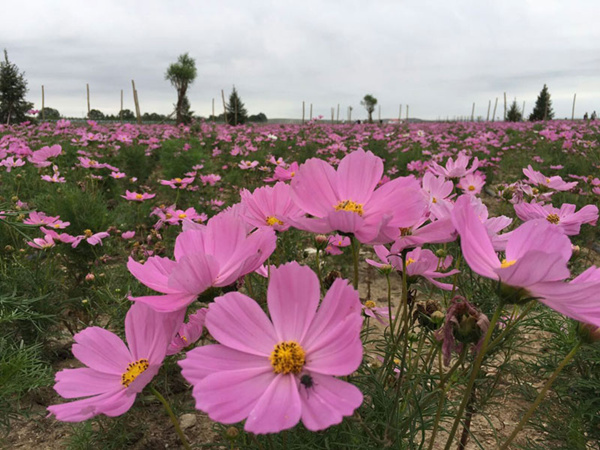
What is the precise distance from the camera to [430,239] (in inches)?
22.5

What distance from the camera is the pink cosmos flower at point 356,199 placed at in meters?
0.51

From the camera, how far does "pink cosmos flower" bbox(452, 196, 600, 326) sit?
43 centimetres

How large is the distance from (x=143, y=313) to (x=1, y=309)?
1.35 metres

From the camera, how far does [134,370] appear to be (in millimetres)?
577

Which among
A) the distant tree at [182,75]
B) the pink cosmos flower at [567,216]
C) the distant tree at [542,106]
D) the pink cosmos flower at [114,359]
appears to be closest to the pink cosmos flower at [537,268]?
the pink cosmos flower at [114,359]

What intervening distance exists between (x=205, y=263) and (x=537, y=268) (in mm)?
387

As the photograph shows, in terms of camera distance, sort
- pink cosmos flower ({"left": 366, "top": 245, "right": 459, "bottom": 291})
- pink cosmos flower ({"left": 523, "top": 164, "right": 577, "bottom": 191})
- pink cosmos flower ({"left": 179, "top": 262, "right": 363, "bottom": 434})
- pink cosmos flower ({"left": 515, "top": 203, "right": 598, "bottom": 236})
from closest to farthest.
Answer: pink cosmos flower ({"left": 179, "top": 262, "right": 363, "bottom": 434}) → pink cosmos flower ({"left": 366, "top": 245, "right": 459, "bottom": 291}) → pink cosmos flower ({"left": 515, "top": 203, "right": 598, "bottom": 236}) → pink cosmos flower ({"left": 523, "top": 164, "right": 577, "bottom": 191})

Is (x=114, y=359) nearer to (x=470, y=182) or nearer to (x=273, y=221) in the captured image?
(x=273, y=221)

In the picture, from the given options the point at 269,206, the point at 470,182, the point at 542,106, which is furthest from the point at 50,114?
the point at 542,106

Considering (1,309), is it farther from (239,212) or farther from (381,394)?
(381,394)

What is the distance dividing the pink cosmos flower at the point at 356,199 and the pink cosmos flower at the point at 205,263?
71 mm

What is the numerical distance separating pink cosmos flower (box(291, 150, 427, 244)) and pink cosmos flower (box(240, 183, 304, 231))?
0.11 meters

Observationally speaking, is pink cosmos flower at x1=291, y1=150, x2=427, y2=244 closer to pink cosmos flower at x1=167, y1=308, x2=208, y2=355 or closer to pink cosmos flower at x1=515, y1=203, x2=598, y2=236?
pink cosmos flower at x1=167, y1=308, x2=208, y2=355

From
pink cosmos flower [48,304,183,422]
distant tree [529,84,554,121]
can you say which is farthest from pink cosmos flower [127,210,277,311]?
distant tree [529,84,554,121]
